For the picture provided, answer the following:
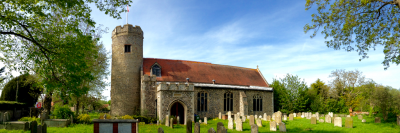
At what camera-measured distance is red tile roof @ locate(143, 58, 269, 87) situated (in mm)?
25050

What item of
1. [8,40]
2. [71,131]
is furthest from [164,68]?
[8,40]

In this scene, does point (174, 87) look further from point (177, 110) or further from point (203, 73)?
point (203, 73)

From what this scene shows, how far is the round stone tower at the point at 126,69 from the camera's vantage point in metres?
23.6

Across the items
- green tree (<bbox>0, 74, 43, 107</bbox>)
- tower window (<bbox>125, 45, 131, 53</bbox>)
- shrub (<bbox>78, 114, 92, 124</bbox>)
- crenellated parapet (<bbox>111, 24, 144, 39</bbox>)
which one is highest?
crenellated parapet (<bbox>111, 24, 144, 39</bbox>)

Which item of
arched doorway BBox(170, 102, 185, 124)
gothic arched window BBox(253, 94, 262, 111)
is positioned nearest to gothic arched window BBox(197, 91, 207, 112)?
arched doorway BBox(170, 102, 185, 124)

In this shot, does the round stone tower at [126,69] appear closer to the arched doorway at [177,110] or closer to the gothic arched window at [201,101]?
the arched doorway at [177,110]

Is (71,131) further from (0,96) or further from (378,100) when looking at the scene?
(378,100)

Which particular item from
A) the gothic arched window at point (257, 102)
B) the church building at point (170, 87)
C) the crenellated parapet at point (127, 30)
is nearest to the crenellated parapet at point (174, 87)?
the church building at point (170, 87)

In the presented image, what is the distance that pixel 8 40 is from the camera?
39.8 feet

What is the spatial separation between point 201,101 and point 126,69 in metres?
7.65

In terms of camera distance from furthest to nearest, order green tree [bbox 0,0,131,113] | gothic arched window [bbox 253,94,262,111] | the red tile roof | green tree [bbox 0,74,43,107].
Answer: gothic arched window [bbox 253,94,262,111] < green tree [bbox 0,74,43,107] < the red tile roof < green tree [bbox 0,0,131,113]

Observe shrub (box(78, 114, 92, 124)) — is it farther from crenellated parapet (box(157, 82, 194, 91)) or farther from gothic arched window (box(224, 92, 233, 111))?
gothic arched window (box(224, 92, 233, 111))

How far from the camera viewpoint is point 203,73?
2719 cm

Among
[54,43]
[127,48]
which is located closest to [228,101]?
[127,48]
